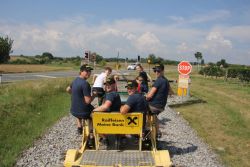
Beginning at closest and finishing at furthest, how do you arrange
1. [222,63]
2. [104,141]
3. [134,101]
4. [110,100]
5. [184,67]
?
[134,101] < [110,100] < [104,141] < [184,67] < [222,63]

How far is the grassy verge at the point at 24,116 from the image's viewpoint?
9.07m

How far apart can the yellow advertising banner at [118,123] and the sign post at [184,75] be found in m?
12.4

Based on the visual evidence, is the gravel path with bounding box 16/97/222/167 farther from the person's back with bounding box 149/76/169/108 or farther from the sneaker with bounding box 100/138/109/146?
the person's back with bounding box 149/76/169/108

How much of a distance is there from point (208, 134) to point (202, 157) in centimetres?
326

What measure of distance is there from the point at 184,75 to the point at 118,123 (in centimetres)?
1289

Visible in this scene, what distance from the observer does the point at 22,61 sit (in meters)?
91.2

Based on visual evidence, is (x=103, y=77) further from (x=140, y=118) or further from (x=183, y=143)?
(x=140, y=118)

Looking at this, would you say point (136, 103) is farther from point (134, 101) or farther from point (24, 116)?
point (24, 116)

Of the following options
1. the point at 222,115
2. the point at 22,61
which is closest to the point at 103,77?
the point at 222,115

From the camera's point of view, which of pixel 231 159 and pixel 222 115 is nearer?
pixel 231 159

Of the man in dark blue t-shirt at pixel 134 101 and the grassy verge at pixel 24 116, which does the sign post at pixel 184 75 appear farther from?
the man in dark blue t-shirt at pixel 134 101

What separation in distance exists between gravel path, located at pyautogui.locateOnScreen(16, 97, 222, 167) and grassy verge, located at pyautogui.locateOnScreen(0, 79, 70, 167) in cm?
33

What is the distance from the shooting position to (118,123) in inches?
292

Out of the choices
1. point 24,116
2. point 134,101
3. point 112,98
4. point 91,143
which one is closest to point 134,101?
point 134,101
